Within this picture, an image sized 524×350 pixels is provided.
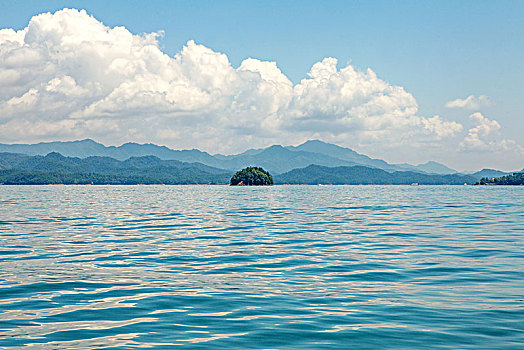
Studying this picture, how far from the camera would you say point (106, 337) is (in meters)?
13.4

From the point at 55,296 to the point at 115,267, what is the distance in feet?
20.7

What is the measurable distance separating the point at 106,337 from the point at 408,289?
11.7m

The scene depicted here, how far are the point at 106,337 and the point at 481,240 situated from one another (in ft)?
96.2

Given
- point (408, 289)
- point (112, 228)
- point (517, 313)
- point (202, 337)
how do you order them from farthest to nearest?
point (112, 228) → point (408, 289) → point (517, 313) → point (202, 337)

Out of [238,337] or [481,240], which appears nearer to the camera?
[238,337]

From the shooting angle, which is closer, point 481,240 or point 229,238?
point 481,240

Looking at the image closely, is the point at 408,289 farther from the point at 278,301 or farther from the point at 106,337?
the point at 106,337

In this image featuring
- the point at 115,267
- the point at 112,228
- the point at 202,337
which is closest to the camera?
the point at 202,337

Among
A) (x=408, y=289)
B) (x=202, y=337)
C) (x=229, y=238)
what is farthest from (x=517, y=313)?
(x=229, y=238)

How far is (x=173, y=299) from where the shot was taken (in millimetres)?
17703

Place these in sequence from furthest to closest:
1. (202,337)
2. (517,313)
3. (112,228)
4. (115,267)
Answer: (112,228) < (115,267) < (517,313) < (202,337)

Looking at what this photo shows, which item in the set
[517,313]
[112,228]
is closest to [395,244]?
[517,313]

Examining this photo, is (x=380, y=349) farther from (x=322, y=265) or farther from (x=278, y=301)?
(x=322, y=265)

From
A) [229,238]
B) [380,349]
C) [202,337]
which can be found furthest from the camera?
[229,238]
